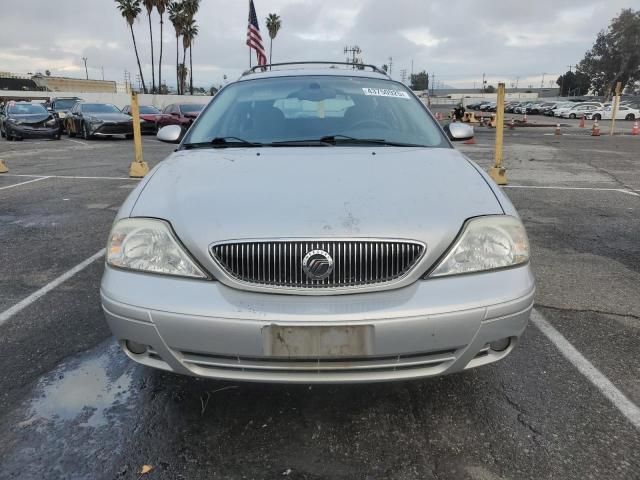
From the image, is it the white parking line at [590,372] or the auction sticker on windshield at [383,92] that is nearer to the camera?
the white parking line at [590,372]

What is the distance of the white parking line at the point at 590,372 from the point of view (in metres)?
2.40

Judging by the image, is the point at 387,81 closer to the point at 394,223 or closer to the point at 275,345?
the point at 394,223

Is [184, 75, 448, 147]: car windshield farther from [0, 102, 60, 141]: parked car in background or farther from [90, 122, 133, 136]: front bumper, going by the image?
[0, 102, 60, 141]: parked car in background

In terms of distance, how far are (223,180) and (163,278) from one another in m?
0.58

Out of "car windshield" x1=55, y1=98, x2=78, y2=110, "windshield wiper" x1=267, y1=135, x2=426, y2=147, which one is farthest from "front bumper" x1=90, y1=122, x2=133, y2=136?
"windshield wiper" x1=267, y1=135, x2=426, y2=147

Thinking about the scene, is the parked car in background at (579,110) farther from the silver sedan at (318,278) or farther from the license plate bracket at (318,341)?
the license plate bracket at (318,341)

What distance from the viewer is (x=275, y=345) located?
6.39 ft

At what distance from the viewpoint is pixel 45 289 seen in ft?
13.1

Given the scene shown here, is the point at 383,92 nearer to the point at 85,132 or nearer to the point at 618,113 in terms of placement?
the point at 85,132

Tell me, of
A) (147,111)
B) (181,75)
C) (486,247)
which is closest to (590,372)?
(486,247)

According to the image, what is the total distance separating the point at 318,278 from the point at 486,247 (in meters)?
0.72

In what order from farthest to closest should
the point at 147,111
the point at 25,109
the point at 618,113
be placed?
the point at 618,113 → the point at 147,111 → the point at 25,109

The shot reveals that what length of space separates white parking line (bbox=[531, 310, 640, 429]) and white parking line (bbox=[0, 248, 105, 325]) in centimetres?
350

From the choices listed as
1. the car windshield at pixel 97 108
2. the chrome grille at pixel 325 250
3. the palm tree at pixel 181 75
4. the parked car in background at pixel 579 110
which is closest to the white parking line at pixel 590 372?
the chrome grille at pixel 325 250
